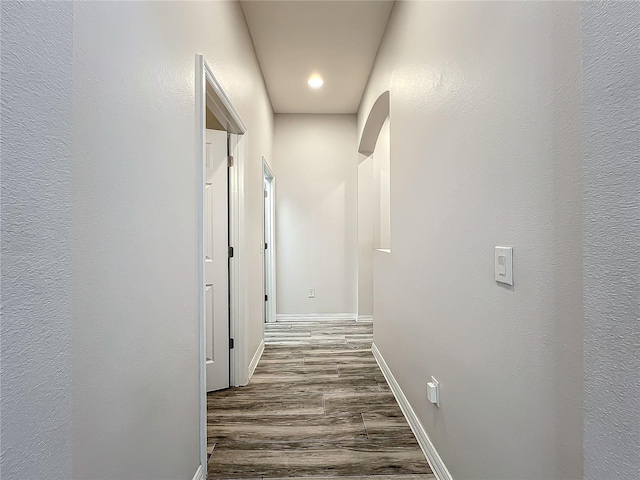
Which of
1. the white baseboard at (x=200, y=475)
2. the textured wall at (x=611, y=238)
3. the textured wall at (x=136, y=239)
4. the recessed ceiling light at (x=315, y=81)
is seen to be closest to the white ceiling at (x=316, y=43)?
the recessed ceiling light at (x=315, y=81)

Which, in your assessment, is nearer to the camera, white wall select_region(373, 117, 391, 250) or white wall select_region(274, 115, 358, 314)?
white wall select_region(373, 117, 391, 250)

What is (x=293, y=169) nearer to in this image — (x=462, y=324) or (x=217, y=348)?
(x=217, y=348)

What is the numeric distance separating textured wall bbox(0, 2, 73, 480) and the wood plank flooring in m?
1.44

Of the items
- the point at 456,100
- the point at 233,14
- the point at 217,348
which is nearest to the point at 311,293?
the point at 217,348

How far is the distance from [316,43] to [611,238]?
3049 mm

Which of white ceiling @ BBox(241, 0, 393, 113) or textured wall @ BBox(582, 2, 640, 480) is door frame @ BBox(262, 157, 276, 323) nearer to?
white ceiling @ BBox(241, 0, 393, 113)

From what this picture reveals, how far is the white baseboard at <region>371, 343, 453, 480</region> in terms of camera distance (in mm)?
1680

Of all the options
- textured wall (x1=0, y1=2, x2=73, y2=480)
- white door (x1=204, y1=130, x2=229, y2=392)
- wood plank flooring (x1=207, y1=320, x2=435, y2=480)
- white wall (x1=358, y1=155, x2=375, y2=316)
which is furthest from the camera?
white wall (x1=358, y1=155, x2=375, y2=316)

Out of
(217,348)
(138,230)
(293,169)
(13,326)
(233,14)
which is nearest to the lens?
(13,326)

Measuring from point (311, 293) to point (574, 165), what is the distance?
14.0 feet

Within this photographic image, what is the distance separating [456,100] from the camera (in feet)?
4.89

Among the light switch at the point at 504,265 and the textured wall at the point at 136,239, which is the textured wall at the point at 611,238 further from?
the textured wall at the point at 136,239

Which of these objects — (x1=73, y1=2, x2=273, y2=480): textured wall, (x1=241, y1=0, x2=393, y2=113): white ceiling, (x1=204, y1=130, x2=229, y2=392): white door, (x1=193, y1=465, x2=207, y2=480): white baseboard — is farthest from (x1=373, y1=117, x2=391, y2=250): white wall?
(x1=193, y1=465, x2=207, y2=480): white baseboard

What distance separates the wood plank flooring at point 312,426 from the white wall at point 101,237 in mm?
390
